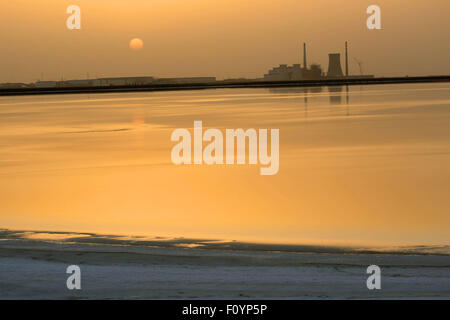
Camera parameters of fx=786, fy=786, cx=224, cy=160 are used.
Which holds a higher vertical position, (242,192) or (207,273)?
(207,273)

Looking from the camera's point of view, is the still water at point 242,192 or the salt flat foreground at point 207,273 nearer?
the salt flat foreground at point 207,273

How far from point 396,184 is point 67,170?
722 centimetres

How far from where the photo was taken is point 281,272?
5.60 m

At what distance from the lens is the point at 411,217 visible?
9.76 metres

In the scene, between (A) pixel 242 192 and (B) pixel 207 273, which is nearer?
(B) pixel 207 273

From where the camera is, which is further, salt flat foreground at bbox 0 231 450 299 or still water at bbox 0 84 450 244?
still water at bbox 0 84 450 244

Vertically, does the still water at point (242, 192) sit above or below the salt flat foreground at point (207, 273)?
below

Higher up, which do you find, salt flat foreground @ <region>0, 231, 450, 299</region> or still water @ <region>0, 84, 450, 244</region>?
salt flat foreground @ <region>0, 231, 450, 299</region>
